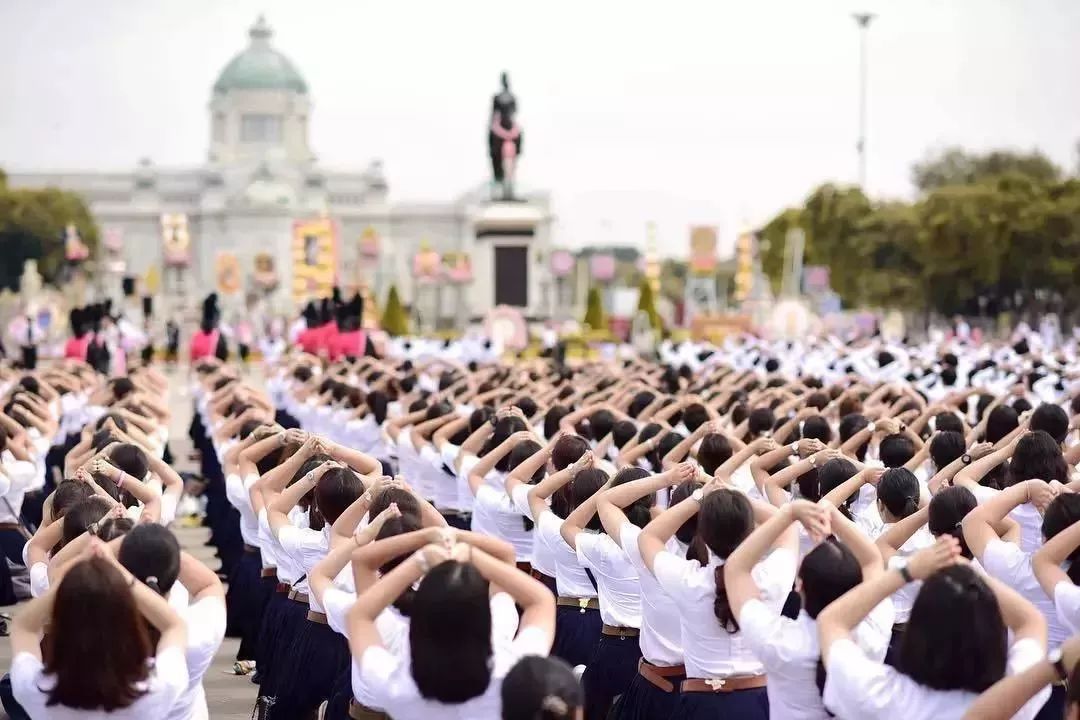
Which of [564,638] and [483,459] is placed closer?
[564,638]

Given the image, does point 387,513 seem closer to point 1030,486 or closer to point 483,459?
point 1030,486

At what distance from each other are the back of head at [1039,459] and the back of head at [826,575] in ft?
9.13

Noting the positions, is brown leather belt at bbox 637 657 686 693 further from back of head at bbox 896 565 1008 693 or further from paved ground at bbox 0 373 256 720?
paved ground at bbox 0 373 256 720

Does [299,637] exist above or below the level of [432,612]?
below

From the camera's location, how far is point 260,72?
124750mm

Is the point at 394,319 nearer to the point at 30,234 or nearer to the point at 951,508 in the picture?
the point at 30,234

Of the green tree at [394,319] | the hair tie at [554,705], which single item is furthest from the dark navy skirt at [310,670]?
the green tree at [394,319]

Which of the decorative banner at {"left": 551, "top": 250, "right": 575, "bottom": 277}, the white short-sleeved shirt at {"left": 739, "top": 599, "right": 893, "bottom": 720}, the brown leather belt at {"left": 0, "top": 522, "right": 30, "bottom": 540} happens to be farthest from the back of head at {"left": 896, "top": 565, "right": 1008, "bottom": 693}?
the decorative banner at {"left": 551, "top": 250, "right": 575, "bottom": 277}

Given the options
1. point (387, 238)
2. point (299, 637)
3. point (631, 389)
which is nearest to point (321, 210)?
point (387, 238)

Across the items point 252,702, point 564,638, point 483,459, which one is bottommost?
point 252,702

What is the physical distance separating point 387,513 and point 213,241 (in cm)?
10752

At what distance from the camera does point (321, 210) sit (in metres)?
111

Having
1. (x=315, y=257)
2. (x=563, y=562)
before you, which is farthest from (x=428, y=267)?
(x=563, y=562)

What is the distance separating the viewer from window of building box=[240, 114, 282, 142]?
410 feet
